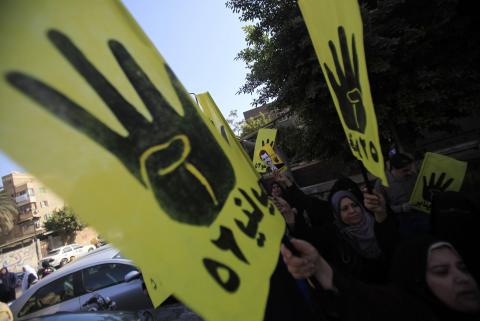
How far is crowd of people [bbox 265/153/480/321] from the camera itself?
1271 mm

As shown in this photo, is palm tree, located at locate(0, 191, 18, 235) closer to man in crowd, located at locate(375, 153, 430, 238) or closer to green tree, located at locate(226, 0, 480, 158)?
green tree, located at locate(226, 0, 480, 158)

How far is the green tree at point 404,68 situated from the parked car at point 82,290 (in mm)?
5068

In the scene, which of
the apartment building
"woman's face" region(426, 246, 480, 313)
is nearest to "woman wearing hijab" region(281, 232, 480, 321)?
"woman's face" region(426, 246, 480, 313)

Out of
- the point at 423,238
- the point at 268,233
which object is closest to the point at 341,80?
the point at 423,238

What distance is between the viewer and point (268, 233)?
3.61 ft

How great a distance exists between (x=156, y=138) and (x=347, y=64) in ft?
5.38

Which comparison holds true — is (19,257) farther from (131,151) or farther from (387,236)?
(131,151)

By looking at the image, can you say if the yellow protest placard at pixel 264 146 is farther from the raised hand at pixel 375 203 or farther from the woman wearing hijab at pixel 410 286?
the woman wearing hijab at pixel 410 286

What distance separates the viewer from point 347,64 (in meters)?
2.16

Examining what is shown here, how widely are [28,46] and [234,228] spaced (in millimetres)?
702

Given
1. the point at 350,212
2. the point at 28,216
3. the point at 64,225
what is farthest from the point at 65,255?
the point at 28,216

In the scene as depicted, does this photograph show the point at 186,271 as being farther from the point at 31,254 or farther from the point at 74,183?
the point at 31,254

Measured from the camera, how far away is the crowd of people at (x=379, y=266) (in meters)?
1.27

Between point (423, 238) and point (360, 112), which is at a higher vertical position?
point (360, 112)
